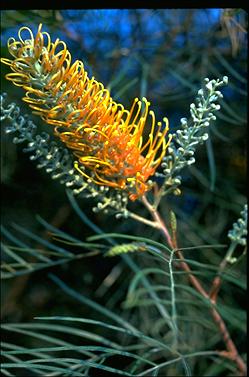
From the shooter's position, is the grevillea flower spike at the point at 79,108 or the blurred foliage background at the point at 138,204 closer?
the grevillea flower spike at the point at 79,108

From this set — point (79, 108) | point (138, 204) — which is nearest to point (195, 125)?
point (79, 108)

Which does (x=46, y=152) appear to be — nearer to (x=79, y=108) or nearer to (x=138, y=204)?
(x=79, y=108)

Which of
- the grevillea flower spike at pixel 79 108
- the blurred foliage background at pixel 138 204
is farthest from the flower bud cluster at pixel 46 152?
the blurred foliage background at pixel 138 204

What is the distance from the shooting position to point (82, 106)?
42cm

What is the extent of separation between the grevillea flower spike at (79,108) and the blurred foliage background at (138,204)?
44cm

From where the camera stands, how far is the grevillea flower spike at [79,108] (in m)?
0.40

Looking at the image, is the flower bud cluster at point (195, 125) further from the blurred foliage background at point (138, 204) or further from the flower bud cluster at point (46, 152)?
the blurred foliage background at point (138, 204)

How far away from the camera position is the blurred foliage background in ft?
2.94

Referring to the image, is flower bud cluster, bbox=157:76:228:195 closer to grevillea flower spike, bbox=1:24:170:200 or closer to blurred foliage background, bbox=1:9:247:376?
grevillea flower spike, bbox=1:24:170:200

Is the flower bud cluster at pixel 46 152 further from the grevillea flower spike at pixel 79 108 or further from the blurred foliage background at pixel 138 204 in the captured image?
the blurred foliage background at pixel 138 204

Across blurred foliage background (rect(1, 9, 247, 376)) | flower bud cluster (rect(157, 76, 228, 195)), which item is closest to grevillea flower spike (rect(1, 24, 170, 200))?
flower bud cluster (rect(157, 76, 228, 195))

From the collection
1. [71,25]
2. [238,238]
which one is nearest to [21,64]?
[238,238]

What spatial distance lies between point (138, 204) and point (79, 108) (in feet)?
1.58

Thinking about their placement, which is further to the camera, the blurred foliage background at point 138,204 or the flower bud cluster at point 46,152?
the blurred foliage background at point 138,204
